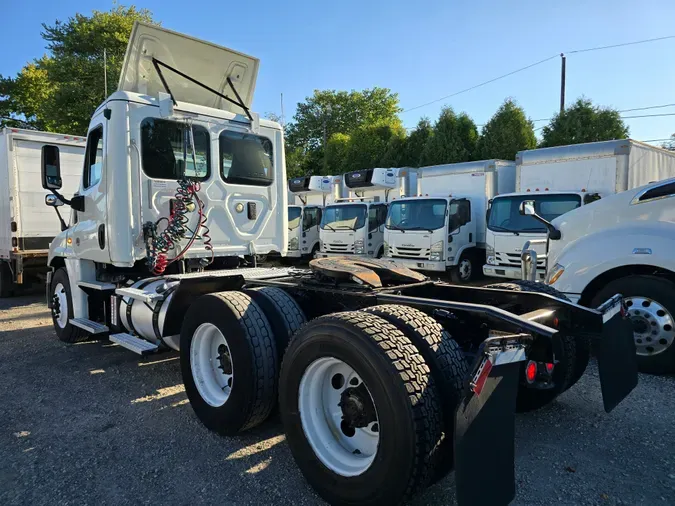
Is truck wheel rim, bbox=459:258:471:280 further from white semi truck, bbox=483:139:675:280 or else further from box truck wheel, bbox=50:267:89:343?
box truck wheel, bbox=50:267:89:343

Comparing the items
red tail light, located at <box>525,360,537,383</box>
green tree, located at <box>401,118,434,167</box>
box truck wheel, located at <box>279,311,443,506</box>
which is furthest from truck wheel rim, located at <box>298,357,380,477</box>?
green tree, located at <box>401,118,434,167</box>

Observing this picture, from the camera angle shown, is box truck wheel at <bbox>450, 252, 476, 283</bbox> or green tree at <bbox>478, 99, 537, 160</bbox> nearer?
box truck wheel at <bbox>450, 252, 476, 283</bbox>

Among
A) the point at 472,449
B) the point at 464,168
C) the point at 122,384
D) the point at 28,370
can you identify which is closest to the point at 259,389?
the point at 472,449

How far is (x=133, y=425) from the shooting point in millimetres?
3914

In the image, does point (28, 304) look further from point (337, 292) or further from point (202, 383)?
point (337, 292)

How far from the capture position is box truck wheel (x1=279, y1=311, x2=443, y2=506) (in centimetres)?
222

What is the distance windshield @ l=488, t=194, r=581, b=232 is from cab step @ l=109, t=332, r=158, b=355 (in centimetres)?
792

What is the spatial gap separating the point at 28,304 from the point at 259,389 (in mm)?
9149

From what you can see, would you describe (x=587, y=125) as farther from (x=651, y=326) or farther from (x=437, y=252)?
(x=651, y=326)

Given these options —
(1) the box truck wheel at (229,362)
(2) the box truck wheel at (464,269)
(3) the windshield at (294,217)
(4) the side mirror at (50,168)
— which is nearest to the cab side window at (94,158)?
(4) the side mirror at (50,168)

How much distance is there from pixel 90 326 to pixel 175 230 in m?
1.68

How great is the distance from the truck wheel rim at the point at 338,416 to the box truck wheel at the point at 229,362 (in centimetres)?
60

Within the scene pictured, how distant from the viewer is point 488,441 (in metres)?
2.12

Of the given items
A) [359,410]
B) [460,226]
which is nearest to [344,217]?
[460,226]
